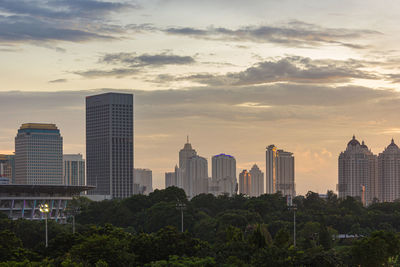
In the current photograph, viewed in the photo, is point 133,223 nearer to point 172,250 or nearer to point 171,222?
point 171,222

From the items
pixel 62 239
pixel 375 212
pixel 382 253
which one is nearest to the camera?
pixel 62 239

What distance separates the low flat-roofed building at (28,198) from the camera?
162 meters

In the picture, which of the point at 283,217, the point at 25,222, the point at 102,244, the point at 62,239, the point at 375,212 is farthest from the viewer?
the point at 375,212

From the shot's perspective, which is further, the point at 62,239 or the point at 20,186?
the point at 20,186

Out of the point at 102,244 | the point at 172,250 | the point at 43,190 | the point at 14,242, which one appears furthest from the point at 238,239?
the point at 43,190

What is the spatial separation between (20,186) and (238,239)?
281ft

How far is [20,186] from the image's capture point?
160 metres

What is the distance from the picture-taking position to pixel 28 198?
538 ft

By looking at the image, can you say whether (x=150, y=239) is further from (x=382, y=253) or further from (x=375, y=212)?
(x=375, y=212)

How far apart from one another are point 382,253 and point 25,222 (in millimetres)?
68943

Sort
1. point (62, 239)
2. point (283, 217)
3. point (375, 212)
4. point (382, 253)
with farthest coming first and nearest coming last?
1. point (375, 212)
2. point (283, 217)
3. point (382, 253)
4. point (62, 239)

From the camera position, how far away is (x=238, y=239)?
286 feet

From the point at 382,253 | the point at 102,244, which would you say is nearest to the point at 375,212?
the point at 382,253

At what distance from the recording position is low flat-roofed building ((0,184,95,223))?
162 meters
